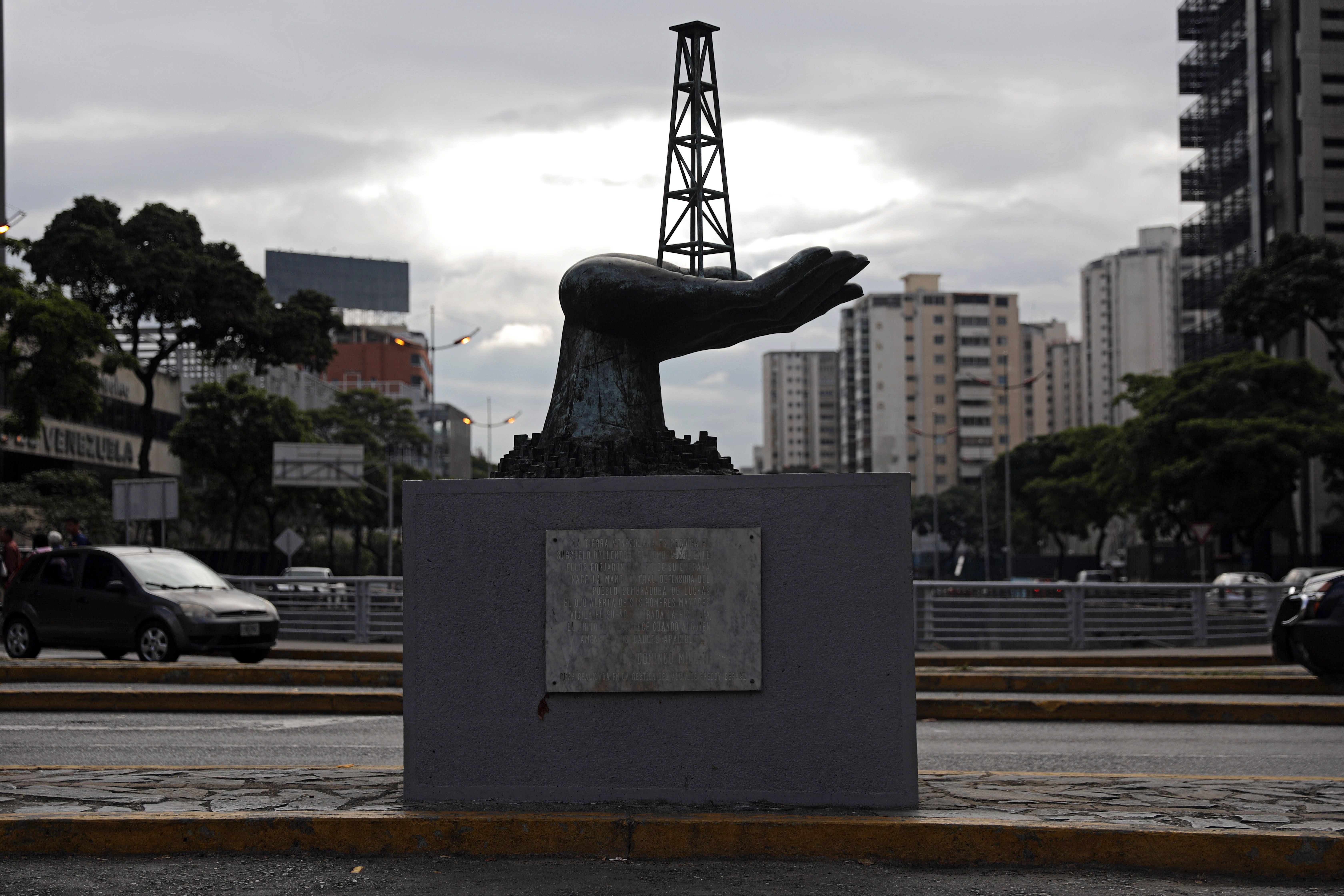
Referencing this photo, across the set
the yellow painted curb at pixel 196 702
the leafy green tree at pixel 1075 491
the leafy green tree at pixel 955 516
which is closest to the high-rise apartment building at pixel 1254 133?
the leafy green tree at pixel 1075 491

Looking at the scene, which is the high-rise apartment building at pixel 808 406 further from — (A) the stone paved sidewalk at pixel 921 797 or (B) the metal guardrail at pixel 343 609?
(A) the stone paved sidewalk at pixel 921 797

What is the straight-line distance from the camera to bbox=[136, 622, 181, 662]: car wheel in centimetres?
1611

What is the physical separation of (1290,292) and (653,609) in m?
44.8

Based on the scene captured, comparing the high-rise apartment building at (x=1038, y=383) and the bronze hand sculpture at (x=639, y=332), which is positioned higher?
the high-rise apartment building at (x=1038, y=383)

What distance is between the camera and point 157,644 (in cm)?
1619

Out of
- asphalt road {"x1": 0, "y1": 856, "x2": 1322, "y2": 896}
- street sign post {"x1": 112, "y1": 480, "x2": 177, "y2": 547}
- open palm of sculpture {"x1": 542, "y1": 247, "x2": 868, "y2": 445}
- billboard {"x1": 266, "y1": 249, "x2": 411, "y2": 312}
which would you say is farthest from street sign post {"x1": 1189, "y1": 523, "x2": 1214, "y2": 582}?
billboard {"x1": 266, "y1": 249, "x2": 411, "y2": 312}

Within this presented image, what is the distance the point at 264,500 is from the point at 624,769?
5137cm

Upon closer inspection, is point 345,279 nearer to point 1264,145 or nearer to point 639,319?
point 1264,145

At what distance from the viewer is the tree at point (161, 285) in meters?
37.8

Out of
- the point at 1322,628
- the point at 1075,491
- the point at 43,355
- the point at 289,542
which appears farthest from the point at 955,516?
the point at 1322,628

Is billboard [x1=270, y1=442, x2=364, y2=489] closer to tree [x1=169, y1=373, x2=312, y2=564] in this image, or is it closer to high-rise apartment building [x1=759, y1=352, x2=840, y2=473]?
tree [x1=169, y1=373, x2=312, y2=564]

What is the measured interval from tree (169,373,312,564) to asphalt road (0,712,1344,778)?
39200 millimetres

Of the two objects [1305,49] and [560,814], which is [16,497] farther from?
[1305,49]

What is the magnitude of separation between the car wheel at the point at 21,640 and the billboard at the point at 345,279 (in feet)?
341
